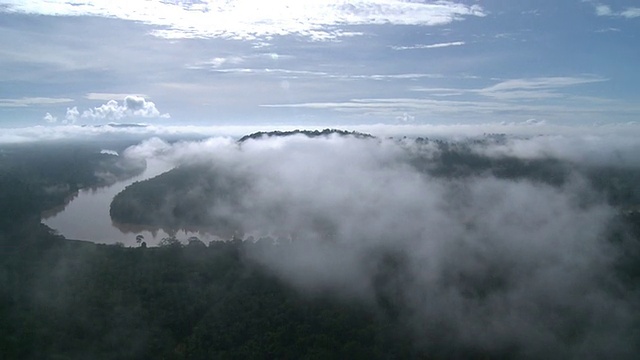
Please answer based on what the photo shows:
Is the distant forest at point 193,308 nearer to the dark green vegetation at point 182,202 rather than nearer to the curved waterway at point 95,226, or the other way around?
the curved waterway at point 95,226

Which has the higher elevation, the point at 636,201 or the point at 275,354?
the point at 636,201

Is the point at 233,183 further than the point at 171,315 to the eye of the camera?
Yes

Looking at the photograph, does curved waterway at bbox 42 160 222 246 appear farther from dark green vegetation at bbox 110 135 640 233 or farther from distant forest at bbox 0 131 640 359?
distant forest at bbox 0 131 640 359

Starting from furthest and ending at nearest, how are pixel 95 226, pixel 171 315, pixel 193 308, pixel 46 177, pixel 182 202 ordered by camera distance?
pixel 46 177, pixel 182 202, pixel 95 226, pixel 193 308, pixel 171 315

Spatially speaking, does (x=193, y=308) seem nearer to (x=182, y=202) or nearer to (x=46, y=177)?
(x=182, y=202)

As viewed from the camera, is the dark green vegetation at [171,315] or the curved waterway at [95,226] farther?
the curved waterway at [95,226]

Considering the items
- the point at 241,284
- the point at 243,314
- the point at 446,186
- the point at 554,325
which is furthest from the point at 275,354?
the point at 446,186

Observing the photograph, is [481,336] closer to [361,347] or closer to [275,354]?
[361,347]

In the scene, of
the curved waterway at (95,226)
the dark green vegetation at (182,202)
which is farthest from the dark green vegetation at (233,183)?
the curved waterway at (95,226)

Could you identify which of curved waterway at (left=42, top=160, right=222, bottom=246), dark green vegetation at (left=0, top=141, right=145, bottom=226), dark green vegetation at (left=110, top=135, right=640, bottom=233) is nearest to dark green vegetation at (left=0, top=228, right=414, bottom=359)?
curved waterway at (left=42, top=160, right=222, bottom=246)

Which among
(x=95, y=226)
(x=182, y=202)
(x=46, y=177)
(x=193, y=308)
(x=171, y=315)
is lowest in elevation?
(x=95, y=226)

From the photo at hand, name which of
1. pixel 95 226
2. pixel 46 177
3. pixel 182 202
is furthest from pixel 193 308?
pixel 46 177
